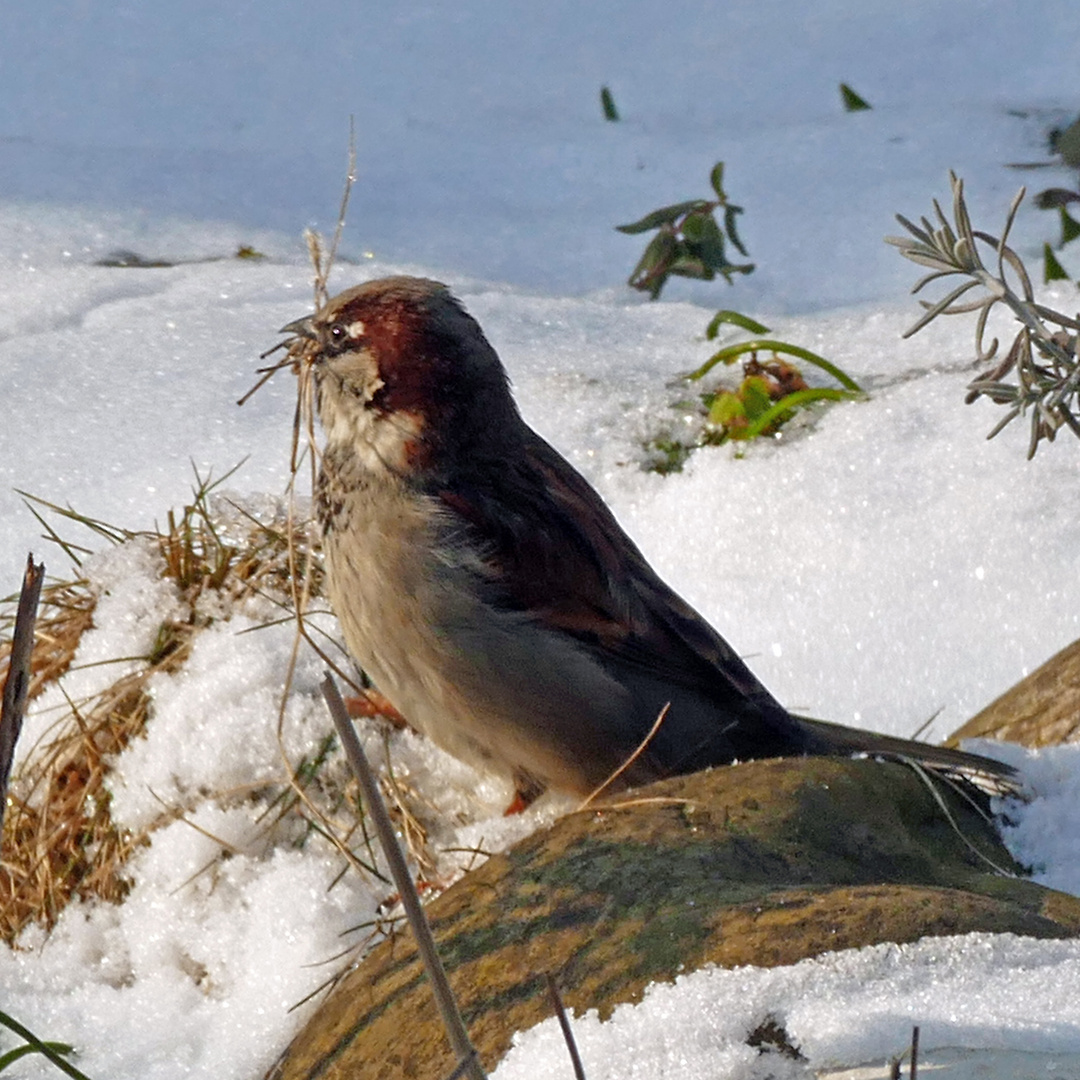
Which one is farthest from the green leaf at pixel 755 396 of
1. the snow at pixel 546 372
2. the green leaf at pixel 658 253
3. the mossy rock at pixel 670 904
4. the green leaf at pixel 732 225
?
the mossy rock at pixel 670 904

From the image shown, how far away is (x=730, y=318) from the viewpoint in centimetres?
539

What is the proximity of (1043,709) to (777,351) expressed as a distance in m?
1.78

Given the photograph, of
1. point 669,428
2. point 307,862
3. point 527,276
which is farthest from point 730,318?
point 307,862

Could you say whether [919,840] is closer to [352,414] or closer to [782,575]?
[352,414]

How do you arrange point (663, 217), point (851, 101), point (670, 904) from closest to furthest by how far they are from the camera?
point (670, 904) → point (663, 217) → point (851, 101)

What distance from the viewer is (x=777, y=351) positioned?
5.03 meters

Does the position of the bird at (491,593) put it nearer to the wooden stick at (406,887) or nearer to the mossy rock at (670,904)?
the mossy rock at (670,904)

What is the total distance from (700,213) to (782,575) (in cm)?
180

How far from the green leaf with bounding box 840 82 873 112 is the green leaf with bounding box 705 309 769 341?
1789 mm

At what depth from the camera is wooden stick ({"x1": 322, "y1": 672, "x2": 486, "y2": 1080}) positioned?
4.15 feet

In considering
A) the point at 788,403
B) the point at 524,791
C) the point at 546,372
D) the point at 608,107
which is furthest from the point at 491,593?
the point at 608,107

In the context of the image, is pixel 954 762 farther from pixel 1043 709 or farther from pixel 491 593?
pixel 491 593

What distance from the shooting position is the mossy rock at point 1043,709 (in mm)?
3455

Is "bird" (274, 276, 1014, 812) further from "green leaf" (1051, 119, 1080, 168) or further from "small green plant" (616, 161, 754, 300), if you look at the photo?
"green leaf" (1051, 119, 1080, 168)
